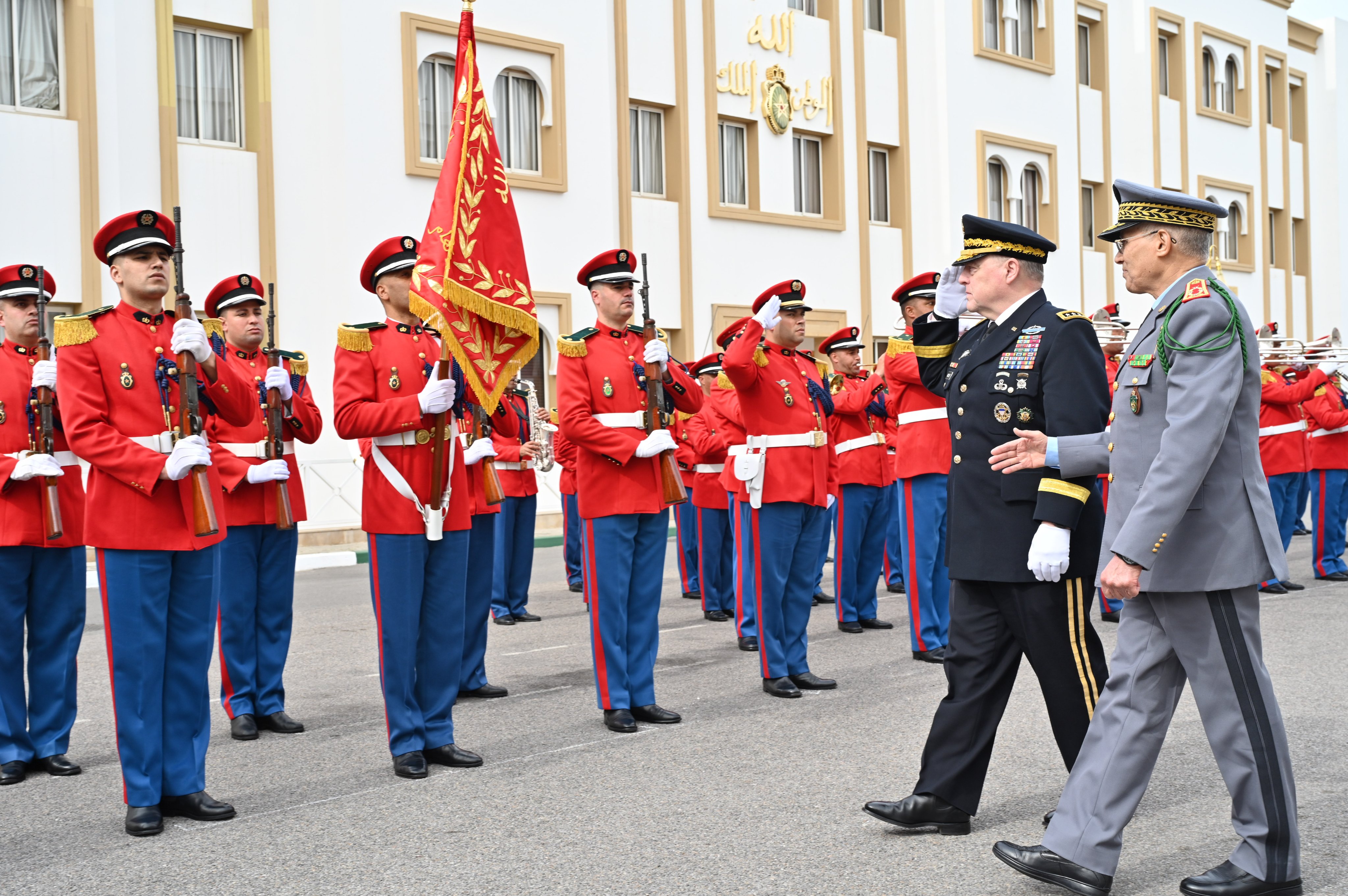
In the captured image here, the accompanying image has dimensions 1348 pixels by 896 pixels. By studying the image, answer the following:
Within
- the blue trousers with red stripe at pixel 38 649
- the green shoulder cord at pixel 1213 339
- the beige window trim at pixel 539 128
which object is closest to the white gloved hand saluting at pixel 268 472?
the blue trousers with red stripe at pixel 38 649

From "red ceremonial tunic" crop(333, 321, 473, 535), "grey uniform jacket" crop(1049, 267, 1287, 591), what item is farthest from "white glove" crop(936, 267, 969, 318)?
"red ceremonial tunic" crop(333, 321, 473, 535)

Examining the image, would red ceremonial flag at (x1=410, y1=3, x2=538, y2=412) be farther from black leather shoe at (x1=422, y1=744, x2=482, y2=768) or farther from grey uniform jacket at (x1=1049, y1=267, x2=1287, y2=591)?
grey uniform jacket at (x1=1049, y1=267, x2=1287, y2=591)

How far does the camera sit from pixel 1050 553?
168 inches

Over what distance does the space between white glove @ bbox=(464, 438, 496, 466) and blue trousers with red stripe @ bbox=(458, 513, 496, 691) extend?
435 mm

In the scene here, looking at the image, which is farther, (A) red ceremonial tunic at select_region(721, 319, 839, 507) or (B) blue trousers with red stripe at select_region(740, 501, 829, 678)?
(A) red ceremonial tunic at select_region(721, 319, 839, 507)

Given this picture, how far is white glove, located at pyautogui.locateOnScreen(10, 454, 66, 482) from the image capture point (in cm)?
591

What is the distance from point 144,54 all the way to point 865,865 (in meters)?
14.3

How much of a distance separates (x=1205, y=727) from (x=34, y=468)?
4.81 meters

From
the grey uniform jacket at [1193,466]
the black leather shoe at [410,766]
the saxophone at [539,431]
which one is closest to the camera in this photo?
the grey uniform jacket at [1193,466]

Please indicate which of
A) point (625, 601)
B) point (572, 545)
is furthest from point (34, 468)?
point (572, 545)

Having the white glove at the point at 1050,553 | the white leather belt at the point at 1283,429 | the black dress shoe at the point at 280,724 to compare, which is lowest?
the black dress shoe at the point at 280,724

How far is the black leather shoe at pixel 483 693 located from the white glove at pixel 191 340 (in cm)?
294

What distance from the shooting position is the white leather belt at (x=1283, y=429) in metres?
12.1

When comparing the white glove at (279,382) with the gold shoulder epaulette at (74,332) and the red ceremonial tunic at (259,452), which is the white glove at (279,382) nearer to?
the red ceremonial tunic at (259,452)
